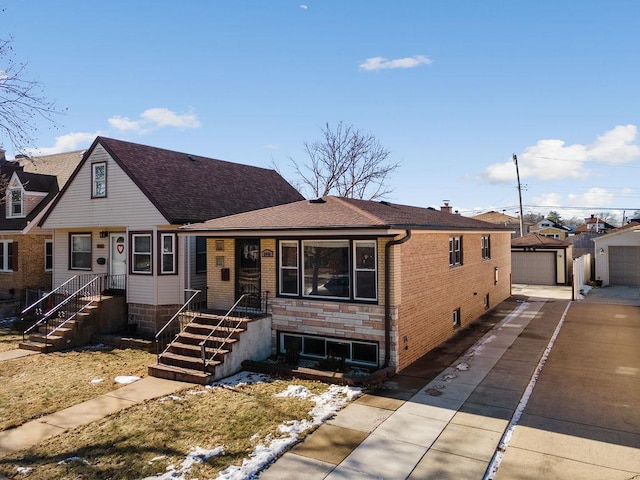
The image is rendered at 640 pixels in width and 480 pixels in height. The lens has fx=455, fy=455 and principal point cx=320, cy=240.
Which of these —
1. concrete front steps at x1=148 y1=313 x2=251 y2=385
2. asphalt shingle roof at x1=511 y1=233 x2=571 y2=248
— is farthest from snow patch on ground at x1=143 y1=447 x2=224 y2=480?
asphalt shingle roof at x1=511 y1=233 x2=571 y2=248

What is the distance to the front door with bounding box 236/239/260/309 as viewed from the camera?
1312cm

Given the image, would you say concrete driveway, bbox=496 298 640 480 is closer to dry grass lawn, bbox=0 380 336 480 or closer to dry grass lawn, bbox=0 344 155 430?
dry grass lawn, bbox=0 380 336 480

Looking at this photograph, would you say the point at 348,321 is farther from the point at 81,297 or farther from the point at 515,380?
the point at 81,297

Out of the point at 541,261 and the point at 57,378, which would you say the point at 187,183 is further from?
the point at 541,261

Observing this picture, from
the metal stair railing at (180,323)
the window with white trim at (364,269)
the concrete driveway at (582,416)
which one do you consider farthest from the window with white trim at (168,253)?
the concrete driveway at (582,416)

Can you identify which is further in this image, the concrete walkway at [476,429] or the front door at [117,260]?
the front door at [117,260]

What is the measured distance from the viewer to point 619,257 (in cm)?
2755

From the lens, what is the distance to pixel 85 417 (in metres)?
8.52

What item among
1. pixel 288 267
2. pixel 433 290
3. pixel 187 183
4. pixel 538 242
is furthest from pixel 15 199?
pixel 538 242

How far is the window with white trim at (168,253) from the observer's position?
1577 cm

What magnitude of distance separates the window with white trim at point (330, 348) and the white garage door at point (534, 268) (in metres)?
21.7

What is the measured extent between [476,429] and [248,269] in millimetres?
7722

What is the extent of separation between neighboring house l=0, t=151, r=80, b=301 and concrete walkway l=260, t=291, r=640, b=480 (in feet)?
61.3

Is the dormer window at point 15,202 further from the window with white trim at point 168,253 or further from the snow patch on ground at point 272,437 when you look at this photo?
the snow patch on ground at point 272,437
